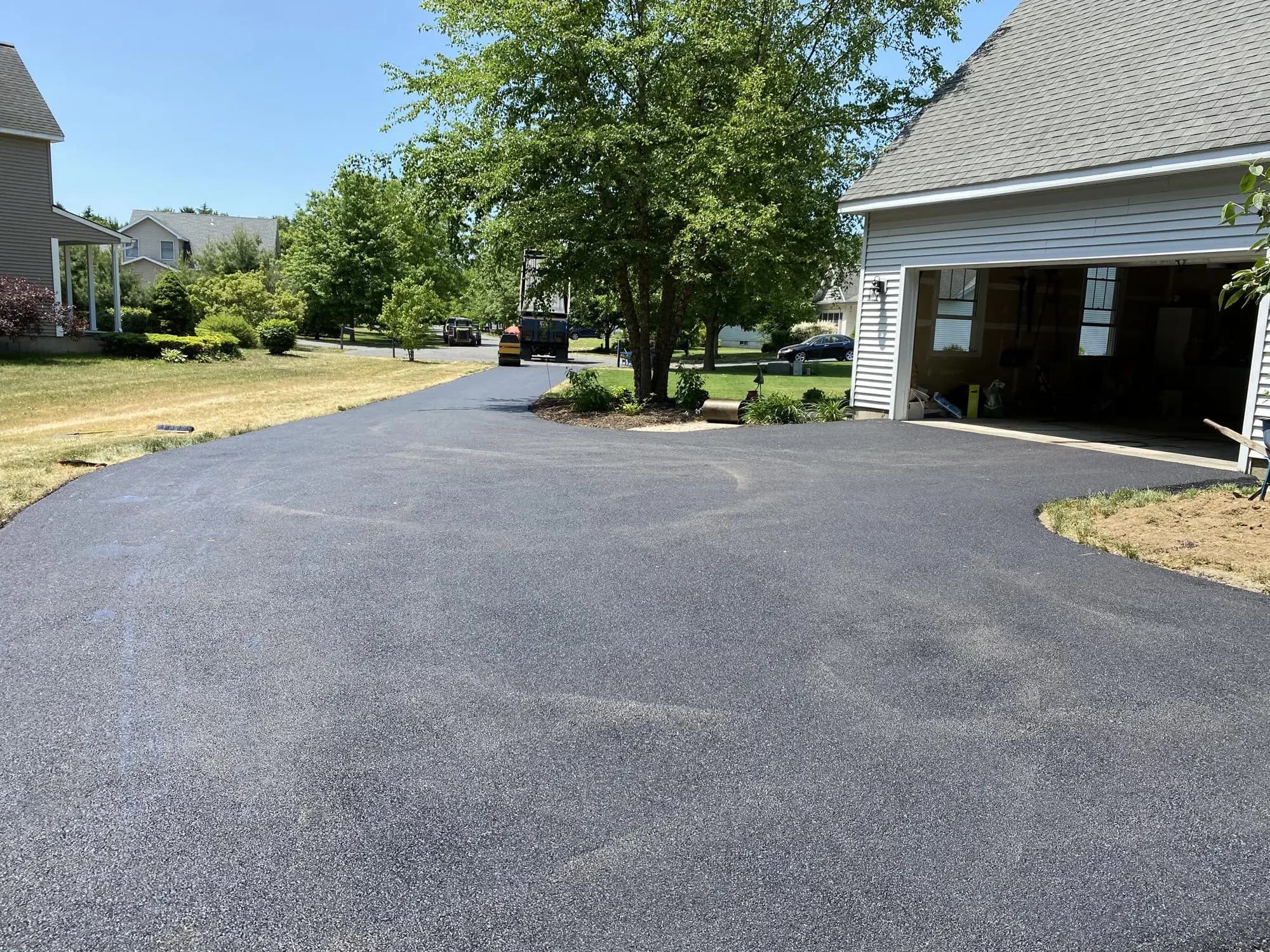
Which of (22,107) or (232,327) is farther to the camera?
(232,327)

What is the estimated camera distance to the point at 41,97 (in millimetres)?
27203

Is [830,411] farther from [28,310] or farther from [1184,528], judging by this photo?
[28,310]

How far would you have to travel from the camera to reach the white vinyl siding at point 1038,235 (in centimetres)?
1059

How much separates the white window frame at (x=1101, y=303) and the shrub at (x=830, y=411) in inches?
206

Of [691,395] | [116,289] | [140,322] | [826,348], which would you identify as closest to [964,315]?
[691,395]

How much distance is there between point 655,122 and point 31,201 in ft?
68.4

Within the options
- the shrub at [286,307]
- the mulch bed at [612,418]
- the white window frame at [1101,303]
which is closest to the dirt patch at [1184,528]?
the mulch bed at [612,418]

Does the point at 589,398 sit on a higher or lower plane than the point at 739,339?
lower

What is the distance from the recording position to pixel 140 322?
32188 mm

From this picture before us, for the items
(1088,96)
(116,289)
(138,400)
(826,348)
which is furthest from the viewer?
(826,348)

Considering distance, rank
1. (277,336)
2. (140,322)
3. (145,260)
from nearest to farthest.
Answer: (140,322), (277,336), (145,260)

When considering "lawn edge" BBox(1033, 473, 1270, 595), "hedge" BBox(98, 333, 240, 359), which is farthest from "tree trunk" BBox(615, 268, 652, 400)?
"hedge" BBox(98, 333, 240, 359)

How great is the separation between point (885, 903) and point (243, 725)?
2.65 m

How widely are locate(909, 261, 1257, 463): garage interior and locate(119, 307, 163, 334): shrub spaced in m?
27.1
